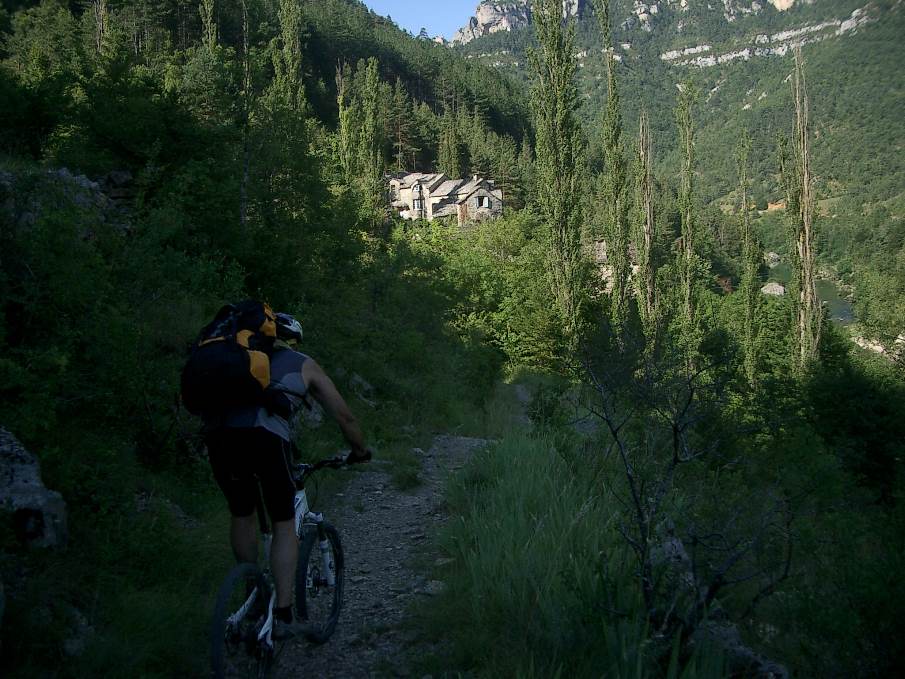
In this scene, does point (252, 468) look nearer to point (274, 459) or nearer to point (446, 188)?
point (274, 459)

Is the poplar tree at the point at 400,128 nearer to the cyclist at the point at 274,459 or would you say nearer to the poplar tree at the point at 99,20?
the poplar tree at the point at 99,20

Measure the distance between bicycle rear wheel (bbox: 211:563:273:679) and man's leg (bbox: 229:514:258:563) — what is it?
0.51ft

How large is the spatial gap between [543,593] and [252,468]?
1.70 m

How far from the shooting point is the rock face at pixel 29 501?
322cm

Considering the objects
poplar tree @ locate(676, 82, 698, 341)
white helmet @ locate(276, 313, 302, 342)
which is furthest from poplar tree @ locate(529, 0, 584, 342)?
white helmet @ locate(276, 313, 302, 342)

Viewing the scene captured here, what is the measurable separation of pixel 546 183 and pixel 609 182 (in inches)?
206

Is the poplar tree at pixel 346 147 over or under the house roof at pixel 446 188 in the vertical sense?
under

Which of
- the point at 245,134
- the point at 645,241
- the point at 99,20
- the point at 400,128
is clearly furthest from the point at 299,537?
the point at 400,128

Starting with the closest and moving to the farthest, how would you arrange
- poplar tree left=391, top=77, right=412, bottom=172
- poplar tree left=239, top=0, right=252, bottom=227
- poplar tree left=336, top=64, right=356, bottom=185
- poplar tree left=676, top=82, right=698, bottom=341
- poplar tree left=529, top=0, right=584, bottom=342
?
poplar tree left=239, top=0, right=252, bottom=227, poplar tree left=529, top=0, right=584, bottom=342, poplar tree left=676, top=82, right=698, bottom=341, poplar tree left=336, top=64, right=356, bottom=185, poplar tree left=391, top=77, right=412, bottom=172

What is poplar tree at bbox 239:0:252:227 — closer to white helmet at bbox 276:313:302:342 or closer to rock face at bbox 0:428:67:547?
rock face at bbox 0:428:67:547

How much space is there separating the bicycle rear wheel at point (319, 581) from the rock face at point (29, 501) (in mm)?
1273

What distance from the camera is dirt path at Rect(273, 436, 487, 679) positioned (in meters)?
3.45

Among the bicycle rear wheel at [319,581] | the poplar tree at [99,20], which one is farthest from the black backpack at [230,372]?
the poplar tree at [99,20]

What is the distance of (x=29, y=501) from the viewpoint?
3258 mm
